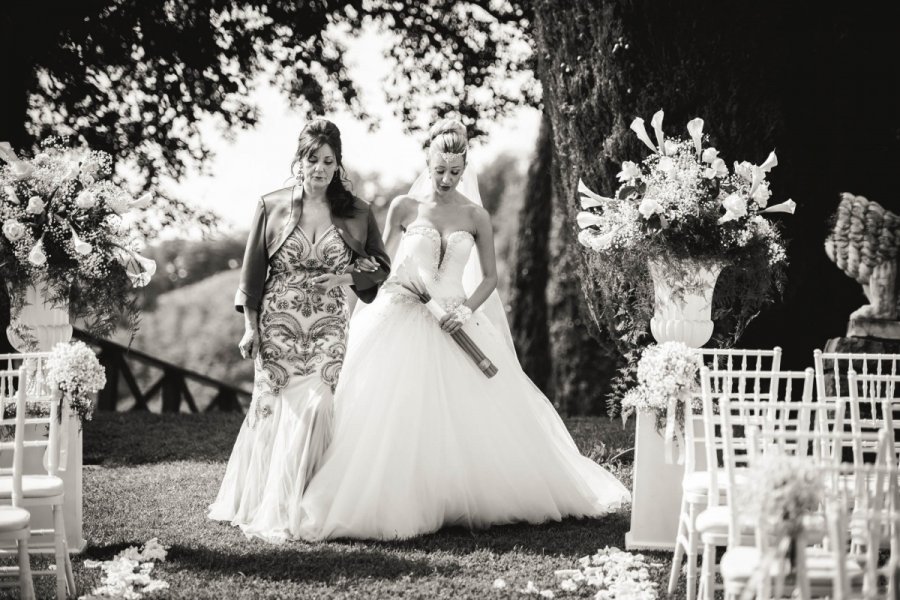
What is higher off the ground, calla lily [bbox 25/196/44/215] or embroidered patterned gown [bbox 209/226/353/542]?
calla lily [bbox 25/196/44/215]

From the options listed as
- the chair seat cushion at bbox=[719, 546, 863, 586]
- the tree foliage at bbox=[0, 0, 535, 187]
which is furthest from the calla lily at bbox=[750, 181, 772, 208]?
the tree foliage at bbox=[0, 0, 535, 187]

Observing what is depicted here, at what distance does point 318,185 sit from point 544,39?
3.42 metres

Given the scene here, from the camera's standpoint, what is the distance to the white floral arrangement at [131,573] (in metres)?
4.52

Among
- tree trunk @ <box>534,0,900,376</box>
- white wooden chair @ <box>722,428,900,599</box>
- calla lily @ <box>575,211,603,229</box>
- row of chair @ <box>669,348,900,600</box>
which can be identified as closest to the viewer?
white wooden chair @ <box>722,428,900,599</box>

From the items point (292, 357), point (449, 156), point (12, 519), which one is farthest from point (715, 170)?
point (12, 519)

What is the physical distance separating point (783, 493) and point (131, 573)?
322 cm

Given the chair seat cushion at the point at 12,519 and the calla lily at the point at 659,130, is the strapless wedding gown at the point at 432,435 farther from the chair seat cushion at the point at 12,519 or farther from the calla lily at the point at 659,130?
the chair seat cushion at the point at 12,519

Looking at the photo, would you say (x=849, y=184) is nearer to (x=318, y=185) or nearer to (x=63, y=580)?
(x=318, y=185)

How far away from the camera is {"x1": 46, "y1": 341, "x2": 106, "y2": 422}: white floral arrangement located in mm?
4805

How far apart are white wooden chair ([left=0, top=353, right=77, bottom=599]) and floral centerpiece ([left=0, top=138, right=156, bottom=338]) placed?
42 cm

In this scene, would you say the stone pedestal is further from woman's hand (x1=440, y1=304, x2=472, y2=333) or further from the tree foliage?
the tree foliage

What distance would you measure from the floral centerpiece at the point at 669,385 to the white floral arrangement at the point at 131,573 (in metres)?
2.56

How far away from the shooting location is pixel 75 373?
15.8ft

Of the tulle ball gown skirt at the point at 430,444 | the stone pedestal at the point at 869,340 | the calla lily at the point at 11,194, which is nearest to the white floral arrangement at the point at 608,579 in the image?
the tulle ball gown skirt at the point at 430,444
